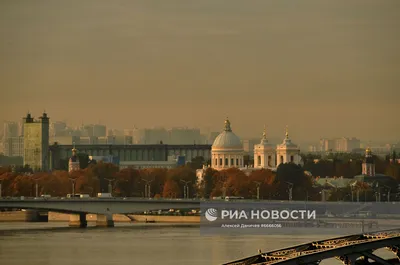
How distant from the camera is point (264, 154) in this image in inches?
4988

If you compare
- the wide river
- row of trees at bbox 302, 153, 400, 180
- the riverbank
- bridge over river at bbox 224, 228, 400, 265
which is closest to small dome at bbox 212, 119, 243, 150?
row of trees at bbox 302, 153, 400, 180

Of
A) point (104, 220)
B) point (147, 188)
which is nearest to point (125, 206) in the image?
point (104, 220)

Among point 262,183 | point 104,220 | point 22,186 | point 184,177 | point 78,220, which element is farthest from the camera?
point 184,177

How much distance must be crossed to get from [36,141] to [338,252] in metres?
123

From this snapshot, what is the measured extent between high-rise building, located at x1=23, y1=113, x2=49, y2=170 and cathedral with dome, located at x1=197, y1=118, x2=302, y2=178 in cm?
1964

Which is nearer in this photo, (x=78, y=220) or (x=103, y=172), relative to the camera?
(x=78, y=220)

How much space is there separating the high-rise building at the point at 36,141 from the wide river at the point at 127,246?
7235 centimetres

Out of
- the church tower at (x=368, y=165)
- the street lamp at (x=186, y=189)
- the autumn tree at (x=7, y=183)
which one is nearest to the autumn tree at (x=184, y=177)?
the street lamp at (x=186, y=189)

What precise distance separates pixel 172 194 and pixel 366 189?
1203cm

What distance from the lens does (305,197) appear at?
96938mm

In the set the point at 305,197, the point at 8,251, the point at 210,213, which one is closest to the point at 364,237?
the point at 8,251

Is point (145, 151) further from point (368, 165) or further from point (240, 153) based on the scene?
point (368, 165)

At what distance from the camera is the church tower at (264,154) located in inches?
4983

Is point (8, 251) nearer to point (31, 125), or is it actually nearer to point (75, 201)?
point (75, 201)
